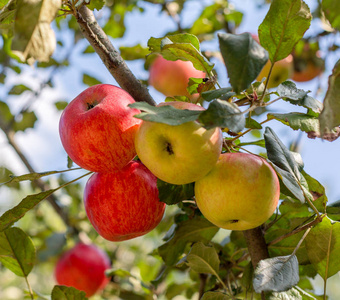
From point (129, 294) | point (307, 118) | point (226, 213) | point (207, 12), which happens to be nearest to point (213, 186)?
point (226, 213)

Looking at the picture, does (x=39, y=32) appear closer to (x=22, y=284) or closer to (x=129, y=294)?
(x=129, y=294)

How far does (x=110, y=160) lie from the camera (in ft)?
2.96

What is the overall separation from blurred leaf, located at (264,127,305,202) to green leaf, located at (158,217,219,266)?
358 millimetres

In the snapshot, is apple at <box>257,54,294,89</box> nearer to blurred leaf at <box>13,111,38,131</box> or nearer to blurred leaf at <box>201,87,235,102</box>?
blurred leaf at <box>201,87,235,102</box>

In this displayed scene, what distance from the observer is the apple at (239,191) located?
2.54 ft

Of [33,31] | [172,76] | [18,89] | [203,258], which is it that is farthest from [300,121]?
[18,89]

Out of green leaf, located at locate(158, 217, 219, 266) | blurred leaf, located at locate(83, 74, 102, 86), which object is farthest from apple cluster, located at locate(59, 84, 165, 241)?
blurred leaf, located at locate(83, 74, 102, 86)

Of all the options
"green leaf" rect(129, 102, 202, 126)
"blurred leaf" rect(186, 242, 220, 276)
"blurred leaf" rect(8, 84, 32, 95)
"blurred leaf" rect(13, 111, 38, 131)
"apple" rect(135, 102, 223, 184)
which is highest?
"green leaf" rect(129, 102, 202, 126)

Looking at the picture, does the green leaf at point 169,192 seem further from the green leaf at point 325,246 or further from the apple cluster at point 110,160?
the green leaf at point 325,246

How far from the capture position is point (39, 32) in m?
0.65

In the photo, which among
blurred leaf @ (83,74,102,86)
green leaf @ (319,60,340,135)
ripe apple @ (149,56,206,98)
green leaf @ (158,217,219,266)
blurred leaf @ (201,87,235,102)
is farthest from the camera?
blurred leaf @ (83,74,102,86)

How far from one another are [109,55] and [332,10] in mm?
498

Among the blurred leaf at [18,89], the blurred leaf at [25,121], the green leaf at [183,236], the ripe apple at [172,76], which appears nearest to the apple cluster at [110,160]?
the green leaf at [183,236]

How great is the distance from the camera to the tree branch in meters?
0.92
